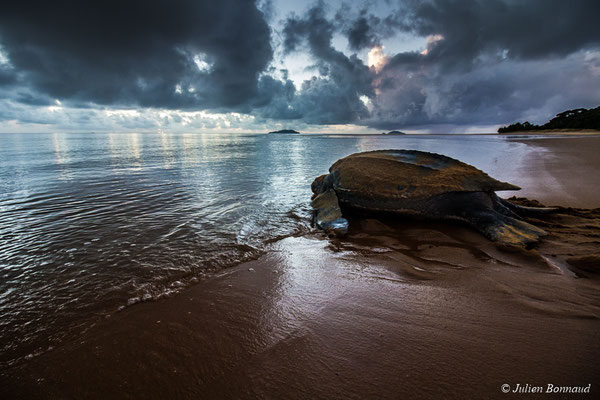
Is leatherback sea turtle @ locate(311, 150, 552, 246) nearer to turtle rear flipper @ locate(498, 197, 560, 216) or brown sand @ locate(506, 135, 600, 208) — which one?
turtle rear flipper @ locate(498, 197, 560, 216)

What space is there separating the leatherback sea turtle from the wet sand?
104cm

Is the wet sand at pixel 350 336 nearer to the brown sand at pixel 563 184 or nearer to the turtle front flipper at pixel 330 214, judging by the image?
the turtle front flipper at pixel 330 214

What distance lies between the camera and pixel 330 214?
5.10 metres

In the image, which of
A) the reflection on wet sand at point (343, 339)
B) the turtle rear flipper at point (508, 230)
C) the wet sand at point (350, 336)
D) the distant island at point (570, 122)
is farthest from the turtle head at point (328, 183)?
the distant island at point (570, 122)

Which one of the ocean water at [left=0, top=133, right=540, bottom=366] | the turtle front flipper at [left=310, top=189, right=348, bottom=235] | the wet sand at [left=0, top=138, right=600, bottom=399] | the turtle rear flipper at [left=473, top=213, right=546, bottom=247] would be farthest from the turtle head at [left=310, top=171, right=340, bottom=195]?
the wet sand at [left=0, top=138, right=600, bottom=399]

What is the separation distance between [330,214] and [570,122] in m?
75.8

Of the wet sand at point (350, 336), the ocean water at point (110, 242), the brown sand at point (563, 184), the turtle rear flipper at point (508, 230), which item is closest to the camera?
the wet sand at point (350, 336)

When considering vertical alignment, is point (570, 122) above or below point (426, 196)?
above

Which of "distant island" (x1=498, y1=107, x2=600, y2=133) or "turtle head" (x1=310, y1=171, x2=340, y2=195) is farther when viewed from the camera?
"distant island" (x1=498, y1=107, x2=600, y2=133)

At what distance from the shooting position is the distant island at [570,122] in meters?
45.0

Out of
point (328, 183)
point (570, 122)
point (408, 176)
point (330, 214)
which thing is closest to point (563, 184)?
point (408, 176)

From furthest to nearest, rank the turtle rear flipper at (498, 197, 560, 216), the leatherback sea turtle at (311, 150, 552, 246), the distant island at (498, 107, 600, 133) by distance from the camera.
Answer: the distant island at (498, 107, 600, 133) → the turtle rear flipper at (498, 197, 560, 216) → the leatherback sea turtle at (311, 150, 552, 246)

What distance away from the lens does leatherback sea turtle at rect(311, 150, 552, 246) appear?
4.31m

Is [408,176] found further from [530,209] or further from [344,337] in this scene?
[344,337]
